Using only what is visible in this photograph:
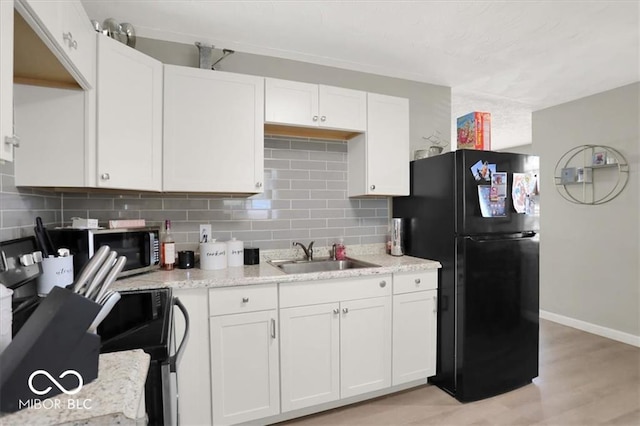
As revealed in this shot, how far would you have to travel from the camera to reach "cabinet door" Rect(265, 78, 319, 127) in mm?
2160

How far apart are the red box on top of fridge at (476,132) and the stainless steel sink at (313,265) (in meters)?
1.23

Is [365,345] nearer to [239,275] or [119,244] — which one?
[239,275]

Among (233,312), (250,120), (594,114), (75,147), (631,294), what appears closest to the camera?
(75,147)

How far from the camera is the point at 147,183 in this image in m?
1.86

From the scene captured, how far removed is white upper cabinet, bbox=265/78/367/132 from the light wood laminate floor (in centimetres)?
194

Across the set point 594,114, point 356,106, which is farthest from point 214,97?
point 594,114

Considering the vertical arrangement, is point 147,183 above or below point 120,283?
above

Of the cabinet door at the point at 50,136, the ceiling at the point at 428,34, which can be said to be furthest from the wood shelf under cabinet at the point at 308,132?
the cabinet door at the point at 50,136

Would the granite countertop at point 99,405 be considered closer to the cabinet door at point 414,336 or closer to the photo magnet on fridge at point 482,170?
the cabinet door at point 414,336

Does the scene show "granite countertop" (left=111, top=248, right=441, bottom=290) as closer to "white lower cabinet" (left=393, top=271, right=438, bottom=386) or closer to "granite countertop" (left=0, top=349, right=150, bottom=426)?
"white lower cabinet" (left=393, top=271, right=438, bottom=386)

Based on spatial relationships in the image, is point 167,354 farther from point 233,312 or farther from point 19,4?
point 19,4

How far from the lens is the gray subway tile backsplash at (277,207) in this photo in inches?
82.5

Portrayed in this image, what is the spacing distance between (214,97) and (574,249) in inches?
155

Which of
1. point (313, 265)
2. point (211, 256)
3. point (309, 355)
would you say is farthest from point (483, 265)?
point (211, 256)
